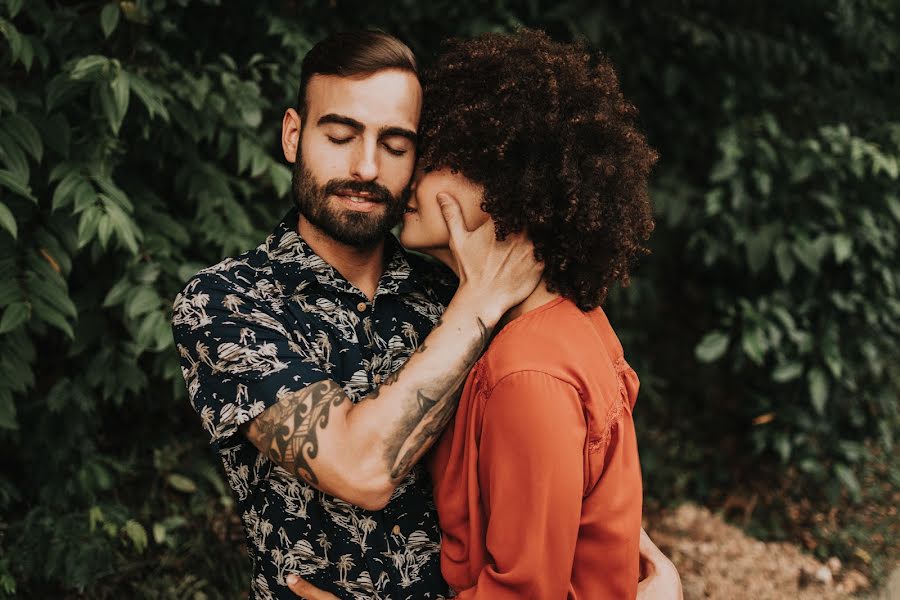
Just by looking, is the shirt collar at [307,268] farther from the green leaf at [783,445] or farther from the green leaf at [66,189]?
the green leaf at [783,445]

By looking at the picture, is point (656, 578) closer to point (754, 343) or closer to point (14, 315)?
point (14, 315)

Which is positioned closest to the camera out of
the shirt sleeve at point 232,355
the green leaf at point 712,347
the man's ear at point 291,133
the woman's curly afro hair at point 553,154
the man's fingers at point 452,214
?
the shirt sleeve at point 232,355

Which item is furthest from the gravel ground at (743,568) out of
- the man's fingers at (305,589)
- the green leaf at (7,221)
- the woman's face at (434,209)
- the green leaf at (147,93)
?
the green leaf at (7,221)

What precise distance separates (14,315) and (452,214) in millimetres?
1528

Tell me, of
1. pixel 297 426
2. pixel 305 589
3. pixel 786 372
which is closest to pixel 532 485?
pixel 297 426

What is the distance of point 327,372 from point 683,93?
3.52m

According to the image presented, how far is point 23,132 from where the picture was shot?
2525 millimetres

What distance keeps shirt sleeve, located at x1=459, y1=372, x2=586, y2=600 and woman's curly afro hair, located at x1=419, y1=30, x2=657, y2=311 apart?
15.1 inches

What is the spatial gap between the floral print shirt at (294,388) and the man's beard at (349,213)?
87 millimetres

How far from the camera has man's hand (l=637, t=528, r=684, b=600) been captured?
1984 millimetres

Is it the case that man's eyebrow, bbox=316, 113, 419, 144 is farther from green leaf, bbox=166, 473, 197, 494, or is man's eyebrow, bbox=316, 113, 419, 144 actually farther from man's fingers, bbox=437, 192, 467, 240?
green leaf, bbox=166, 473, 197, 494

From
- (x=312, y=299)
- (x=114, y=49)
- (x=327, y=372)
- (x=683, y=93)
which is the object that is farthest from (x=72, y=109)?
(x=683, y=93)

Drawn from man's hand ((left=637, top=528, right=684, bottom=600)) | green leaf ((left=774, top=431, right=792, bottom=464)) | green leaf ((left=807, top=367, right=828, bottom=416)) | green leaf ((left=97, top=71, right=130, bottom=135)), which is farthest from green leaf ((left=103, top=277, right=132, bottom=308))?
green leaf ((left=774, top=431, right=792, bottom=464))

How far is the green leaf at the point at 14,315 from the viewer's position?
Result: 250 cm
